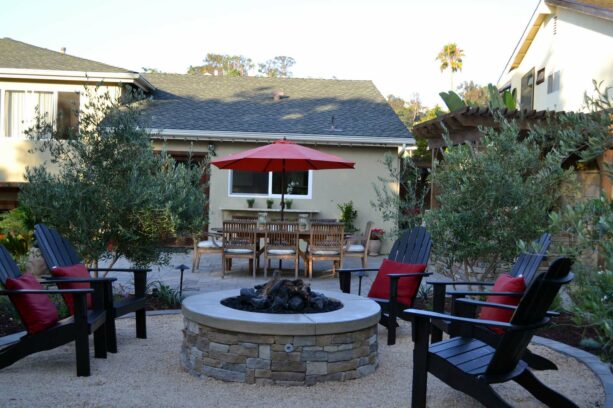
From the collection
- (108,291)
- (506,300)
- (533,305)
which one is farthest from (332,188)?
(533,305)

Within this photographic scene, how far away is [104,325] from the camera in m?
5.28

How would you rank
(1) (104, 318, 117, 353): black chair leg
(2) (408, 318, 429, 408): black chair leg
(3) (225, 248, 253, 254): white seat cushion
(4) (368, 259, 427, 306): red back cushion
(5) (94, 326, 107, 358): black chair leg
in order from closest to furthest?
(2) (408, 318, 429, 408): black chair leg < (5) (94, 326, 107, 358): black chair leg < (1) (104, 318, 117, 353): black chair leg < (4) (368, 259, 427, 306): red back cushion < (3) (225, 248, 253, 254): white seat cushion

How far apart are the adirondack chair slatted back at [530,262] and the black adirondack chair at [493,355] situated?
0.87 m

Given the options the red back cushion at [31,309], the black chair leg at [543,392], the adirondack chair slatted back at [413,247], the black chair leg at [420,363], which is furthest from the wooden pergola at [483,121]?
the red back cushion at [31,309]

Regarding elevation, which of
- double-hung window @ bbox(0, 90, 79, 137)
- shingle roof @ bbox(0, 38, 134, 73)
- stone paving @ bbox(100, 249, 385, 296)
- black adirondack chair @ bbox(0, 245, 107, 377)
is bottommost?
→ stone paving @ bbox(100, 249, 385, 296)

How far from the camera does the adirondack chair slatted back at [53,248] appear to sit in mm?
5531

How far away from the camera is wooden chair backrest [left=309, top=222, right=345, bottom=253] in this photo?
999cm

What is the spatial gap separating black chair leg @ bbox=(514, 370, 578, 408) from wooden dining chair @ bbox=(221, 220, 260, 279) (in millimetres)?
6349

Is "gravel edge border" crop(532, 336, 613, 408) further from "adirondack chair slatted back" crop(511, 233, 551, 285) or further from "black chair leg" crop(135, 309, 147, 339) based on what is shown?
"black chair leg" crop(135, 309, 147, 339)

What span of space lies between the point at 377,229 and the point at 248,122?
4.05 meters

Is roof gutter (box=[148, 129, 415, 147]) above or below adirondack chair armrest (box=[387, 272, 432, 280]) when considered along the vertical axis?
above

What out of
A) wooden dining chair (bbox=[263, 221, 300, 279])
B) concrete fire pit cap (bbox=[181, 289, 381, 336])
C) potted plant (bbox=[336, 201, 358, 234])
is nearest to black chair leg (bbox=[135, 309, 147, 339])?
concrete fire pit cap (bbox=[181, 289, 381, 336])

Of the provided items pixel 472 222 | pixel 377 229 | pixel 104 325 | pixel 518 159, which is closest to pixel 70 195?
pixel 104 325

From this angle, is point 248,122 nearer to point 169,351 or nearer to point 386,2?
point 386,2
